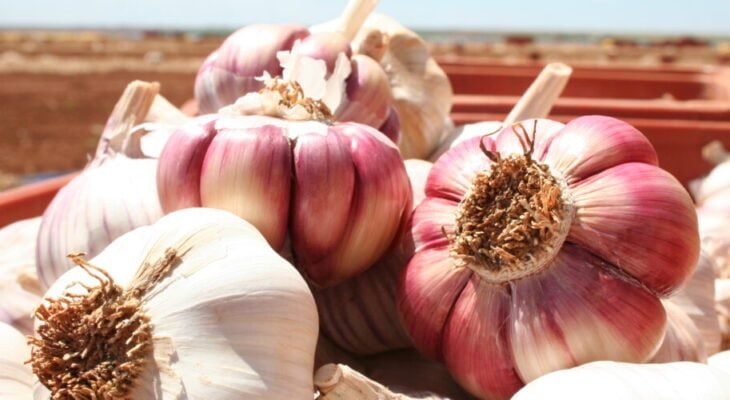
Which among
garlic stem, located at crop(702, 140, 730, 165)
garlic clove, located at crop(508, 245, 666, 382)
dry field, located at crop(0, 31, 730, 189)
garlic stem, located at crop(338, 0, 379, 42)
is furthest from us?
dry field, located at crop(0, 31, 730, 189)

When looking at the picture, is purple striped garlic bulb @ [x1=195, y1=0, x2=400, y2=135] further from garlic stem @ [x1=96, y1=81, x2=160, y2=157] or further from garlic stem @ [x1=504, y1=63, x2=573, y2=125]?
garlic stem @ [x1=504, y1=63, x2=573, y2=125]

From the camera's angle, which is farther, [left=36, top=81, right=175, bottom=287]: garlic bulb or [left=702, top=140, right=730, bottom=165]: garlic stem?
[left=702, top=140, right=730, bottom=165]: garlic stem

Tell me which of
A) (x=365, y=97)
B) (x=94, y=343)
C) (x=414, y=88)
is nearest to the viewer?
(x=94, y=343)

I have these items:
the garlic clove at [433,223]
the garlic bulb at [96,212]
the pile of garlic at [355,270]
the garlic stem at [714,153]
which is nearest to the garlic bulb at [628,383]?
the pile of garlic at [355,270]

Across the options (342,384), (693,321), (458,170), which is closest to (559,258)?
(458,170)

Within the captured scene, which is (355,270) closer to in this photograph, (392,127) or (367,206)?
(367,206)

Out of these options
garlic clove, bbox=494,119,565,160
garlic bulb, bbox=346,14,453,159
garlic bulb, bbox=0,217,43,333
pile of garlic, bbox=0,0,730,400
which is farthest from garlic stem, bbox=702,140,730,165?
garlic bulb, bbox=0,217,43,333

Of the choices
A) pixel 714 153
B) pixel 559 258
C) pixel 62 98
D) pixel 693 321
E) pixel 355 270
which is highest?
pixel 559 258
